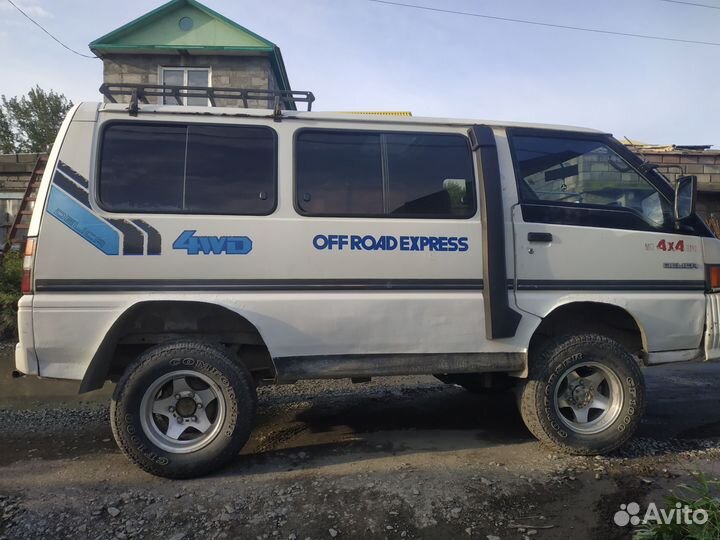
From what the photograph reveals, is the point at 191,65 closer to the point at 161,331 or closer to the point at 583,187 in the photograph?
the point at 161,331

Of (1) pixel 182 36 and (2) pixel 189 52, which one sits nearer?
(2) pixel 189 52

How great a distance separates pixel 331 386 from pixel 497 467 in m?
2.60

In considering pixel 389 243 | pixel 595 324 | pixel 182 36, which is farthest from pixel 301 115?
pixel 182 36

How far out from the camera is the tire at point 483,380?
171 inches

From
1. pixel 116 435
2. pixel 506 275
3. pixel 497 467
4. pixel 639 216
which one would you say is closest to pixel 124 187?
pixel 116 435

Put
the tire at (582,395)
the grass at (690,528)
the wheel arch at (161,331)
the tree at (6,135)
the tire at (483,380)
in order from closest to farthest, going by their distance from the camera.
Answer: the grass at (690,528) → the wheel arch at (161,331) → the tire at (582,395) → the tire at (483,380) → the tree at (6,135)

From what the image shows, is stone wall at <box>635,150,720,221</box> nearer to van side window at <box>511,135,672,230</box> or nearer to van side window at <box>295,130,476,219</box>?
van side window at <box>511,135,672,230</box>

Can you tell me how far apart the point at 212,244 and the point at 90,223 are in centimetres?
78

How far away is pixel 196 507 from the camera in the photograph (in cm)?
311

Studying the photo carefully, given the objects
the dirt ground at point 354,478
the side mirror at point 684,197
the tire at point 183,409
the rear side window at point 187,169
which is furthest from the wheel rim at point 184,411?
the side mirror at point 684,197

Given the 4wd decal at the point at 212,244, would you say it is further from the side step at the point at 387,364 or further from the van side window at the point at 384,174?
the side step at the point at 387,364

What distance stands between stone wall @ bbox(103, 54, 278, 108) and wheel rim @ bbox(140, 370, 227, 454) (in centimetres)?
1059

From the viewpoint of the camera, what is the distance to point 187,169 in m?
3.63

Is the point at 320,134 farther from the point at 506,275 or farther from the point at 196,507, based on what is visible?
the point at 196,507
